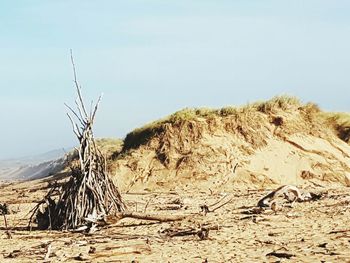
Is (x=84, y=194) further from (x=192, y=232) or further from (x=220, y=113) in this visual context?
(x=220, y=113)

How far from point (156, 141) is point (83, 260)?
42.0 ft

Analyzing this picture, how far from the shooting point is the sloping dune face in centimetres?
1936

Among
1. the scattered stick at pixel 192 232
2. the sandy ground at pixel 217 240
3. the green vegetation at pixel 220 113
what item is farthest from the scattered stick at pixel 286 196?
the green vegetation at pixel 220 113

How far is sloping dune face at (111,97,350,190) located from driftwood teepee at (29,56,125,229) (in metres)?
7.17

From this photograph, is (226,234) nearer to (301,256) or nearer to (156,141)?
(301,256)

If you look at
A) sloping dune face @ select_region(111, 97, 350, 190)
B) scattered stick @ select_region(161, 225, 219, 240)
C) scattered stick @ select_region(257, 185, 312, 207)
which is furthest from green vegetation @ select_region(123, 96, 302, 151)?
scattered stick @ select_region(161, 225, 219, 240)

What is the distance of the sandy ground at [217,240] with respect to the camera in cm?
811

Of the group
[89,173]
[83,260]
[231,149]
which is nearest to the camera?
[83,260]

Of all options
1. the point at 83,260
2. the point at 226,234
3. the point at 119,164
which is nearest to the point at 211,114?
the point at 119,164

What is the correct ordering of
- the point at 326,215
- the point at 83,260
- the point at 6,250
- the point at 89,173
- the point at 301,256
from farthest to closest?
1. the point at 89,173
2. the point at 326,215
3. the point at 6,250
4. the point at 83,260
5. the point at 301,256

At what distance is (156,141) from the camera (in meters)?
21.0

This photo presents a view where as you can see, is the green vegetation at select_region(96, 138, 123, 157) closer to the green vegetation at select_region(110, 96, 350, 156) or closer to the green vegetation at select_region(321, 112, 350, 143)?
the green vegetation at select_region(110, 96, 350, 156)

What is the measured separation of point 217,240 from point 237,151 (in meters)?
11.1

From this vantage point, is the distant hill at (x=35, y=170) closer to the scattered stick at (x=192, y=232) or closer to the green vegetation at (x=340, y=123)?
the scattered stick at (x=192, y=232)
